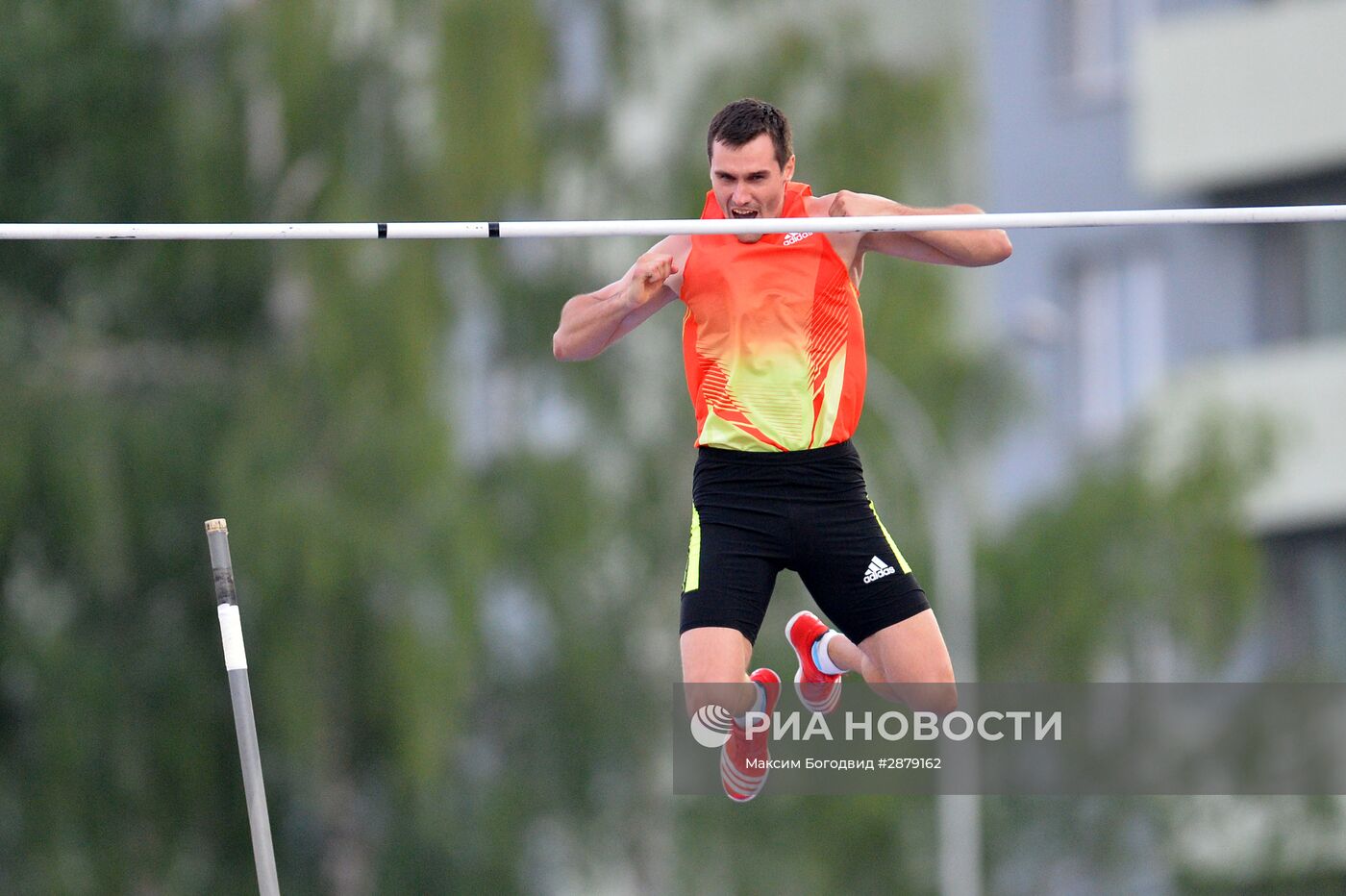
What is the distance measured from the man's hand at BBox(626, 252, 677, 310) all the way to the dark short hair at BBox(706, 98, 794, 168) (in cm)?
44

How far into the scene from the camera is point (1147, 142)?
2917 cm

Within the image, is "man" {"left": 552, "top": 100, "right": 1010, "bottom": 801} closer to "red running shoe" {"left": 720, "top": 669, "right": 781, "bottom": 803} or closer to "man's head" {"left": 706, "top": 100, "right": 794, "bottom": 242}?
"man's head" {"left": 706, "top": 100, "right": 794, "bottom": 242}

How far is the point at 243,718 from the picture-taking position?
9578 mm

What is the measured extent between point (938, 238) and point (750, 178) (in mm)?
781

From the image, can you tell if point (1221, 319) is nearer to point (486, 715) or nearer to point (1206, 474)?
point (1206, 474)

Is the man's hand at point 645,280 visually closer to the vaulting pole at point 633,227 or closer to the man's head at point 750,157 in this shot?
the vaulting pole at point 633,227

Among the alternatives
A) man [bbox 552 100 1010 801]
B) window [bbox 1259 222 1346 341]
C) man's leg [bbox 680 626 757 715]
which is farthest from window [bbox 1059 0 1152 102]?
man's leg [bbox 680 626 757 715]

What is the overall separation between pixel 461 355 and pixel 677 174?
2.75 metres

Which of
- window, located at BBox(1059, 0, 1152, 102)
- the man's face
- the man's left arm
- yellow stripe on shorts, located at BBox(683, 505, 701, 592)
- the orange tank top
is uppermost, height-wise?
window, located at BBox(1059, 0, 1152, 102)

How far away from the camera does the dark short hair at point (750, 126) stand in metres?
9.86

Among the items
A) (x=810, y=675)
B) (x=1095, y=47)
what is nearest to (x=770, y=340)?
(x=810, y=675)

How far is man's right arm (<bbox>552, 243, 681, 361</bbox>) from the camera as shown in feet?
32.8

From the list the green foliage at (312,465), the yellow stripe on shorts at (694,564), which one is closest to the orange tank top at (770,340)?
the yellow stripe on shorts at (694,564)

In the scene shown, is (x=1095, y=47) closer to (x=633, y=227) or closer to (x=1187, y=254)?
(x=1187, y=254)
